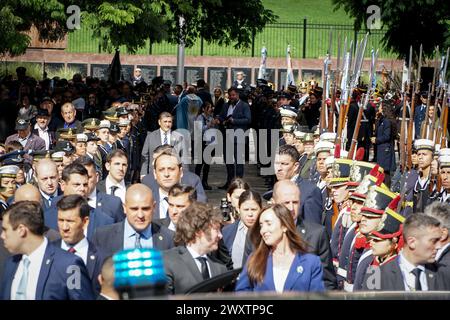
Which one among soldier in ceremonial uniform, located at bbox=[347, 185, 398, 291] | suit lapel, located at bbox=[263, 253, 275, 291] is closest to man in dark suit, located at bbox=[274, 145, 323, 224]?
soldier in ceremonial uniform, located at bbox=[347, 185, 398, 291]

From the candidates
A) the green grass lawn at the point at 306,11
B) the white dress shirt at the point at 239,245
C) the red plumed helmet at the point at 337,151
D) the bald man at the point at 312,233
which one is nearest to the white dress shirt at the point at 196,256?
the bald man at the point at 312,233

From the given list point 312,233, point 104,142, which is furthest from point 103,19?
point 312,233

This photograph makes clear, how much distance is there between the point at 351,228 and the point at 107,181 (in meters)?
3.27

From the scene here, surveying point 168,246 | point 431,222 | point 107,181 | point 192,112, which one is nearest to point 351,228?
point 168,246

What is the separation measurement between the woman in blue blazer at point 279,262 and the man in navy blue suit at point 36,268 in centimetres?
96

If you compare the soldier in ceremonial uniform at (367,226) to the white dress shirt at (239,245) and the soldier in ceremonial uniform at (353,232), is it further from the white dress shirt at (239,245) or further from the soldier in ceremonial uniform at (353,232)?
the white dress shirt at (239,245)

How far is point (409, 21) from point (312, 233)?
16905mm

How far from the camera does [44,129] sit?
19.0 metres

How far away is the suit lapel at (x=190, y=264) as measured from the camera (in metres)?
7.80

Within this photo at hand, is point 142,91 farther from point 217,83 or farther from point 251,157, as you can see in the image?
point 217,83

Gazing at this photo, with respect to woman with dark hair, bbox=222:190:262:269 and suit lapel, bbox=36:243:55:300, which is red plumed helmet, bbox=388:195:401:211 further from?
suit lapel, bbox=36:243:55:300

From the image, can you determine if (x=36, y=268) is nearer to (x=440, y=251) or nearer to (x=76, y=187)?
(x=440, y=251)
